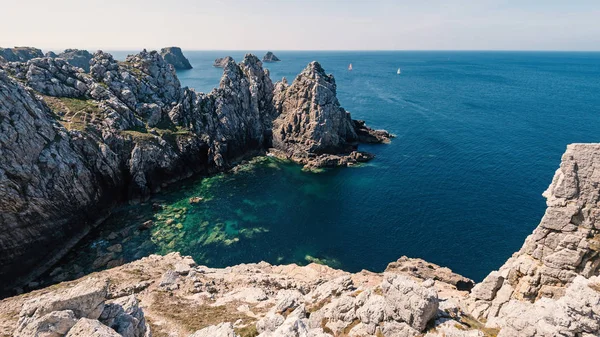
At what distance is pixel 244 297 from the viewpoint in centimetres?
4141

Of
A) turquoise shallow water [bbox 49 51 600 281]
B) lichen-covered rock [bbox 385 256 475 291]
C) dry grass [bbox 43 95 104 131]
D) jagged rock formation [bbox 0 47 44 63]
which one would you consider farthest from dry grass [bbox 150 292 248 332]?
jagged rock formation [bbox 0 47 44 63]

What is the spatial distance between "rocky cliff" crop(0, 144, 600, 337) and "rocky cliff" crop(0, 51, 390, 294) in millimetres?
23338

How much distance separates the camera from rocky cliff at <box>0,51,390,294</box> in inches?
2279

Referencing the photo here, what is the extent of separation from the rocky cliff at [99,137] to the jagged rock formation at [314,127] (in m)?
1.53

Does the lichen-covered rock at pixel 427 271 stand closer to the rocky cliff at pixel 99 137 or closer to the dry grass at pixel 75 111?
the rocky cliff at pixel 99 137

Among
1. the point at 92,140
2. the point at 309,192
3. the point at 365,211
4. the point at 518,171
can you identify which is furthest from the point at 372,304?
the point at 518,171

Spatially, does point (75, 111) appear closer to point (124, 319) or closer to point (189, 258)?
point (189, 258)

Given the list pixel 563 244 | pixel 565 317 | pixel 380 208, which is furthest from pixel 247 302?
pixel 380 208

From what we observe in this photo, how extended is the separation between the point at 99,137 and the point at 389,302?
81.6m

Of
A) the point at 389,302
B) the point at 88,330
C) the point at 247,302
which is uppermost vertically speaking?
the point at 88,330

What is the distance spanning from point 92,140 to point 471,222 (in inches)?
3633

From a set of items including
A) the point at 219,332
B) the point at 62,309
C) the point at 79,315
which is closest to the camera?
the point at 62,309

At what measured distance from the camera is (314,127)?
352ft

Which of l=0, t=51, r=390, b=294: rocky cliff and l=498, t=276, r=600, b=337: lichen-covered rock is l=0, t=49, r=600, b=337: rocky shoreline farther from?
l=0, t=51, r=390, b=294: rocky cliff
